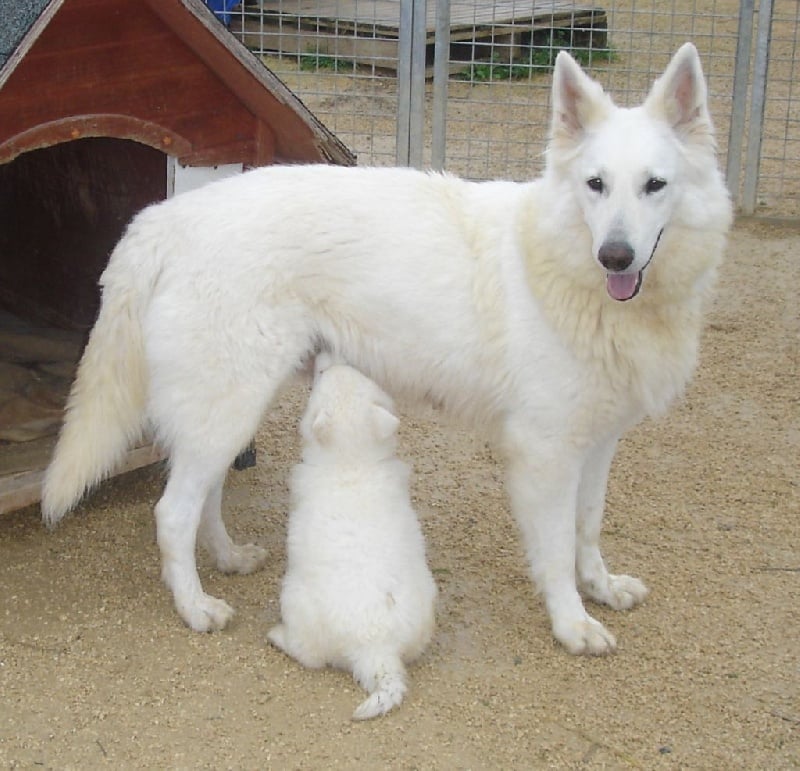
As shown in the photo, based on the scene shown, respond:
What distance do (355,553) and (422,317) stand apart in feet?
2.63

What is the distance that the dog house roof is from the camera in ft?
12.6

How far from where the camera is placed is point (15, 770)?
312 centimetres

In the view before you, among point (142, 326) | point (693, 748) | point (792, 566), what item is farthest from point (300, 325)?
point (792, 566)

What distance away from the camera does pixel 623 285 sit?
11.2 ft

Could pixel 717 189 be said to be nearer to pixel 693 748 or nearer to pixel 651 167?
pixel 651 167

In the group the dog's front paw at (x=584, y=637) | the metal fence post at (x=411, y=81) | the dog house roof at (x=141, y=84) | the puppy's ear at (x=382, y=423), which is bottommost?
the dog's front paw at (x=584, y=637)

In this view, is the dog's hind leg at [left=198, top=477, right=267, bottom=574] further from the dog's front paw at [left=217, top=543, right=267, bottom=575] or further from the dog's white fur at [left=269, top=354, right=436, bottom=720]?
the dog's white fur at [left=269, top=354, right=436, bottom=720]

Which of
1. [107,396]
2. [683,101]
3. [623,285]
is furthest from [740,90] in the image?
[107,396]

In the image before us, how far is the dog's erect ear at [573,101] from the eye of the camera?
346 cm

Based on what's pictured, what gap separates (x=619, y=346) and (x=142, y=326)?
4.89 feet

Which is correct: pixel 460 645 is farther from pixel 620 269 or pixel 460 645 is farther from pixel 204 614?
pixel 620 269

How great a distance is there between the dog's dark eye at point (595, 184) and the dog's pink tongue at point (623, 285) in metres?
0.25

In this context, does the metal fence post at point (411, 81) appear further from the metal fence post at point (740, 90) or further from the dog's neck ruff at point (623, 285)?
the dog's neck ruff at point (623, 285)

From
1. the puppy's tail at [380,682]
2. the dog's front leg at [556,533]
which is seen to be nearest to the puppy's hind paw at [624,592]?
the dog's front leg at [556,533]
